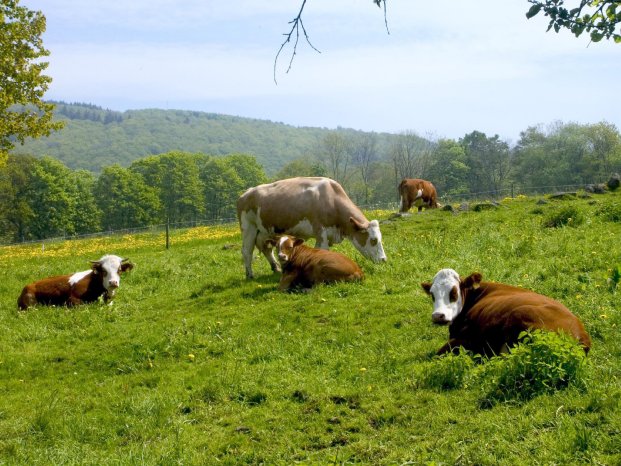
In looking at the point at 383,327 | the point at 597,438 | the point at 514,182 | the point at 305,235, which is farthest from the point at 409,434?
the point at 514,182

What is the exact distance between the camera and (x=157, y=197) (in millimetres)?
103875

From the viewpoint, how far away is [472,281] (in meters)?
9.55

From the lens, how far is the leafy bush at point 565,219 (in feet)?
62.3

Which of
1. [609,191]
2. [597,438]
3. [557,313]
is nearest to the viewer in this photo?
A: [597,438]

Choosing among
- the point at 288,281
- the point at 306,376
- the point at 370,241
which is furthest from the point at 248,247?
the point at 306,376

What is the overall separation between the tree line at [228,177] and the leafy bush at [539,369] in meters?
67.6

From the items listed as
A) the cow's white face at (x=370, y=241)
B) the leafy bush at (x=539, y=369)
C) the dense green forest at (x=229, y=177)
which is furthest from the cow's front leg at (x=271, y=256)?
the dense green forest at (x=229, y=177)

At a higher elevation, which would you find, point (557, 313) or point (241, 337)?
point (557, 313)

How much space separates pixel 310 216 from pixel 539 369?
37.0 feet

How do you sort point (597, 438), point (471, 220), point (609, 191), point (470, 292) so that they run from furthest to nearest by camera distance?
1. point (609, 191)
2. point (471, 220)
3. point (470, 292)
4. point (597, 438)

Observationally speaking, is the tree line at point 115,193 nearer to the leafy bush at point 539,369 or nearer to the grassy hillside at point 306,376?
the grassy hillside at point 306,376

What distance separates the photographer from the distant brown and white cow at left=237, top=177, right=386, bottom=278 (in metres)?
17.4

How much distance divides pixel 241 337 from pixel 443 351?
3.92m

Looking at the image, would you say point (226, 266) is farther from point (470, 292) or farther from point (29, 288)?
point (470, 292)
